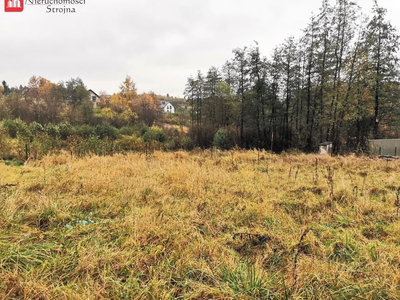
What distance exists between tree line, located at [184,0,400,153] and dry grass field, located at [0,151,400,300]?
1060 centimetres

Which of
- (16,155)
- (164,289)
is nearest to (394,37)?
(164,289)

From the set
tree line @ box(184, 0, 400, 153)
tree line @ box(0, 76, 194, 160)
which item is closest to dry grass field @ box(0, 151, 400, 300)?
tree line @ box(0, 76, 194, 160)

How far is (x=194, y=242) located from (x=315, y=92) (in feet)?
50.9

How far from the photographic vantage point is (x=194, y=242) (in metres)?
2.02

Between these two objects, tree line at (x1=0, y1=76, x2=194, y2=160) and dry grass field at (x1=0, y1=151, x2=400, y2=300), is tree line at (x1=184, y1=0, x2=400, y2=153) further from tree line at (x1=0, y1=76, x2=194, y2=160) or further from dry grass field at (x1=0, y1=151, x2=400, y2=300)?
dry grass field at (x1=0, y1=151, x2=400, y2=300)

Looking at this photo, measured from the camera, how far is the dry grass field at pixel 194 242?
145 cm

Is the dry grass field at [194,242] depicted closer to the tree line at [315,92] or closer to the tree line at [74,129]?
the tree line at [74,129]

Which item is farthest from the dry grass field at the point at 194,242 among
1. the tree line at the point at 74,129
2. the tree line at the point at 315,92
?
the tree line at the point at 315,92

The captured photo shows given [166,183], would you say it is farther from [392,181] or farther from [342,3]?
[342,3]

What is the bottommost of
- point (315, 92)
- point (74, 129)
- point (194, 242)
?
point (194, 242)

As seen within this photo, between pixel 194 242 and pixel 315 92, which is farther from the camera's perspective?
pixel 315 92

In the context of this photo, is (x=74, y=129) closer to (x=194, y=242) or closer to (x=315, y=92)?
(x=194, y=242)

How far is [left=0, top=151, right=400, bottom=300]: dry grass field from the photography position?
1448mm

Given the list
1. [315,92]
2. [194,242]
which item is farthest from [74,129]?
[315,92]
